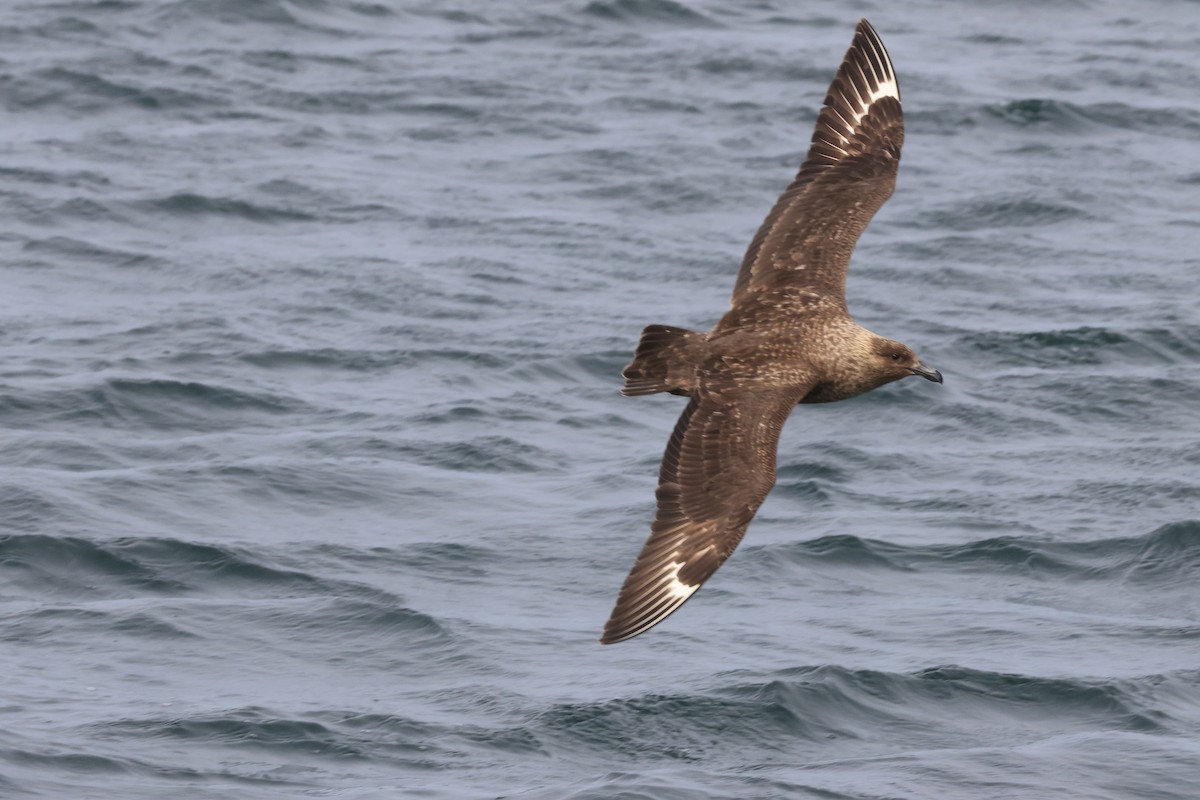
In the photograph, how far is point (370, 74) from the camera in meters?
21.2

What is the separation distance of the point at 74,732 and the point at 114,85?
11138mm

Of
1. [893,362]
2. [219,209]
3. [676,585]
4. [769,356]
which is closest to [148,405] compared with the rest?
[219,209]

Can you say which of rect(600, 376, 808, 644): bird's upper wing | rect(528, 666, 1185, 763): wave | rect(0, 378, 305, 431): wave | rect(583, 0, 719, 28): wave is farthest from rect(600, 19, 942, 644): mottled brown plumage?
rect(583, 0, 719, 28): wave

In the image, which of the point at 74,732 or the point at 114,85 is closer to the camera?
the point at 74,732

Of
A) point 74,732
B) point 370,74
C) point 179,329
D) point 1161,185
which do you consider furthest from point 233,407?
point 1161,185

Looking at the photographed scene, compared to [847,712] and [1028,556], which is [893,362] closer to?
[847,712]

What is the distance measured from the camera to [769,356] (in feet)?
31.4

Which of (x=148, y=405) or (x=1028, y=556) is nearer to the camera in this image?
(x=1028, y=556)

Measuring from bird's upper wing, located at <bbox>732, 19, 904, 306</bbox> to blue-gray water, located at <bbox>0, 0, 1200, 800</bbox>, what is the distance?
218cm

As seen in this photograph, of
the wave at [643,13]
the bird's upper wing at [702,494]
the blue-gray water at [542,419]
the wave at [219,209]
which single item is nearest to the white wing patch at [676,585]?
the bird's upper wing at [702,494]

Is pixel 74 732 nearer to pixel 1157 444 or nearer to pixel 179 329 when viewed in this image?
pixel 179 329

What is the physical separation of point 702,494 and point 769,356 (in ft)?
2.94

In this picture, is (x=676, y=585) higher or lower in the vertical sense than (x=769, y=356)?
lower

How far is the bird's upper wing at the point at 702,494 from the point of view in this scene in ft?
28.7
